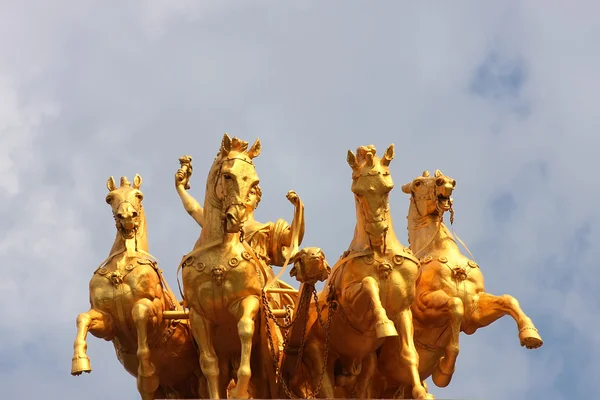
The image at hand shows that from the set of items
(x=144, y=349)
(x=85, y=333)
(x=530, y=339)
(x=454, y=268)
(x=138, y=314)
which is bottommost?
(x=530, y=339)

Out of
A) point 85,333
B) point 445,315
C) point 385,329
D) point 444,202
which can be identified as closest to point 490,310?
point 445,315

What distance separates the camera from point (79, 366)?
2241 centimetres

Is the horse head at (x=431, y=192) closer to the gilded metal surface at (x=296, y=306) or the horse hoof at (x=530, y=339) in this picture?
the gilded metal surface at (x=296, y=306)

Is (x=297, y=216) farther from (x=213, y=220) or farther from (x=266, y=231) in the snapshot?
(x=213, y=220)

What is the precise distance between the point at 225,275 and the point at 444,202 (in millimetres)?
3568

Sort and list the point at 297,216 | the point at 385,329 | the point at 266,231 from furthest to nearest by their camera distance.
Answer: the point at 266,231 < the point at 297,216 < the point at 385,329

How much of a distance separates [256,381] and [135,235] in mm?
2393

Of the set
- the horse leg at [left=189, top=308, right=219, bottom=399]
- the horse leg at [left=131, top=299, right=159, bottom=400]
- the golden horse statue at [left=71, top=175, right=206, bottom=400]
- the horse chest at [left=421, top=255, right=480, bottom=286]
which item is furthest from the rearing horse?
the horse chest at [left=421, top=255, right=480, bottom=286]

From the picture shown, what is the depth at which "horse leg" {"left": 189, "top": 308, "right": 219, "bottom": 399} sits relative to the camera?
22797 mm

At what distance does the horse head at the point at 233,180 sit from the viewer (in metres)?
22.4

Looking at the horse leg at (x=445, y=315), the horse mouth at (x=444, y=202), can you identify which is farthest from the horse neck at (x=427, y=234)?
the horse leg at (x=445, y=315)

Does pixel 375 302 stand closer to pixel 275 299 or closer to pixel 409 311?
pixel 409 311

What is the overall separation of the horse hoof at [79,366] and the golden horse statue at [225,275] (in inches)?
54.1

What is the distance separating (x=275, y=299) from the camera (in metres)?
26.1
